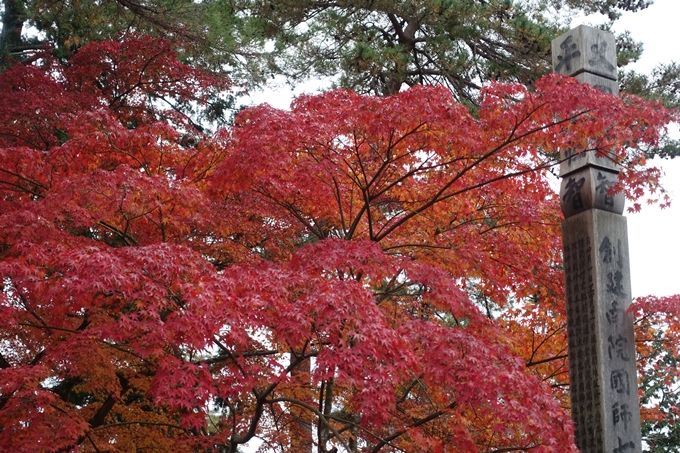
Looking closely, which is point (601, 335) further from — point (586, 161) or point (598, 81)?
point (598, 81)

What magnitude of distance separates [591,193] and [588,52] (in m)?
1.26

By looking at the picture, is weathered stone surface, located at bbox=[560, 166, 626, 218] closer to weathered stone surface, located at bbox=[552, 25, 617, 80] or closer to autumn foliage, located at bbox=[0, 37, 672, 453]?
autumn foliage, located at bbox=[0, 37, 672, 453]

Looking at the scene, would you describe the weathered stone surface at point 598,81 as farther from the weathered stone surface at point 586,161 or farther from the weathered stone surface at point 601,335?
the weathered stone surface at point 601,335

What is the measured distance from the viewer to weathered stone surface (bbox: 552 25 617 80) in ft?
21.9

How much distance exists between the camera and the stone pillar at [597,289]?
19.5 feet

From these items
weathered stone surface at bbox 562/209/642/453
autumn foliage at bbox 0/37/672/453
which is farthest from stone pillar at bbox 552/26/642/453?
autumn foliage at bbox 0/37/672/453

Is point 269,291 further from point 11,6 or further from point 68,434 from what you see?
point 11,6

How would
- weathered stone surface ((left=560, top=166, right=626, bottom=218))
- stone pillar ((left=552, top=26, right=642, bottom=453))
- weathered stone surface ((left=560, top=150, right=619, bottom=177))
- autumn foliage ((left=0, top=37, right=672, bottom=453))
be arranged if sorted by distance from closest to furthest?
autumn foliage ((left=0, top=37, right=672, bottom=453)) < stone pillar ((left=552, top=26, right=642, bottom=453)) < weathered stone surface ((left=560, top=166, right=626, bottom=218)) < weathered stone surface ((left=560, top=150, right=619, bottom=177))

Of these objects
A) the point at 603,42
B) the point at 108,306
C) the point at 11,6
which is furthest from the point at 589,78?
the point at 11,6

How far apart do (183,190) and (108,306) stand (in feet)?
6.41

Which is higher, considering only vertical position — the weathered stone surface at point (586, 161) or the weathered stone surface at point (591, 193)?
the weathered stone surface at point (586, 161)

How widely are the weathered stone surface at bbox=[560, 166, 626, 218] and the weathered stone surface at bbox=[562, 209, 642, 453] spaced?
0.07m

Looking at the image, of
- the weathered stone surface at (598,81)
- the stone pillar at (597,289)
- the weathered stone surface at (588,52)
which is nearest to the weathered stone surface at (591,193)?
the stone pillar at (597,289)

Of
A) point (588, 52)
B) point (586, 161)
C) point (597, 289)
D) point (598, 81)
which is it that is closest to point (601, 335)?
point (597, 289)
